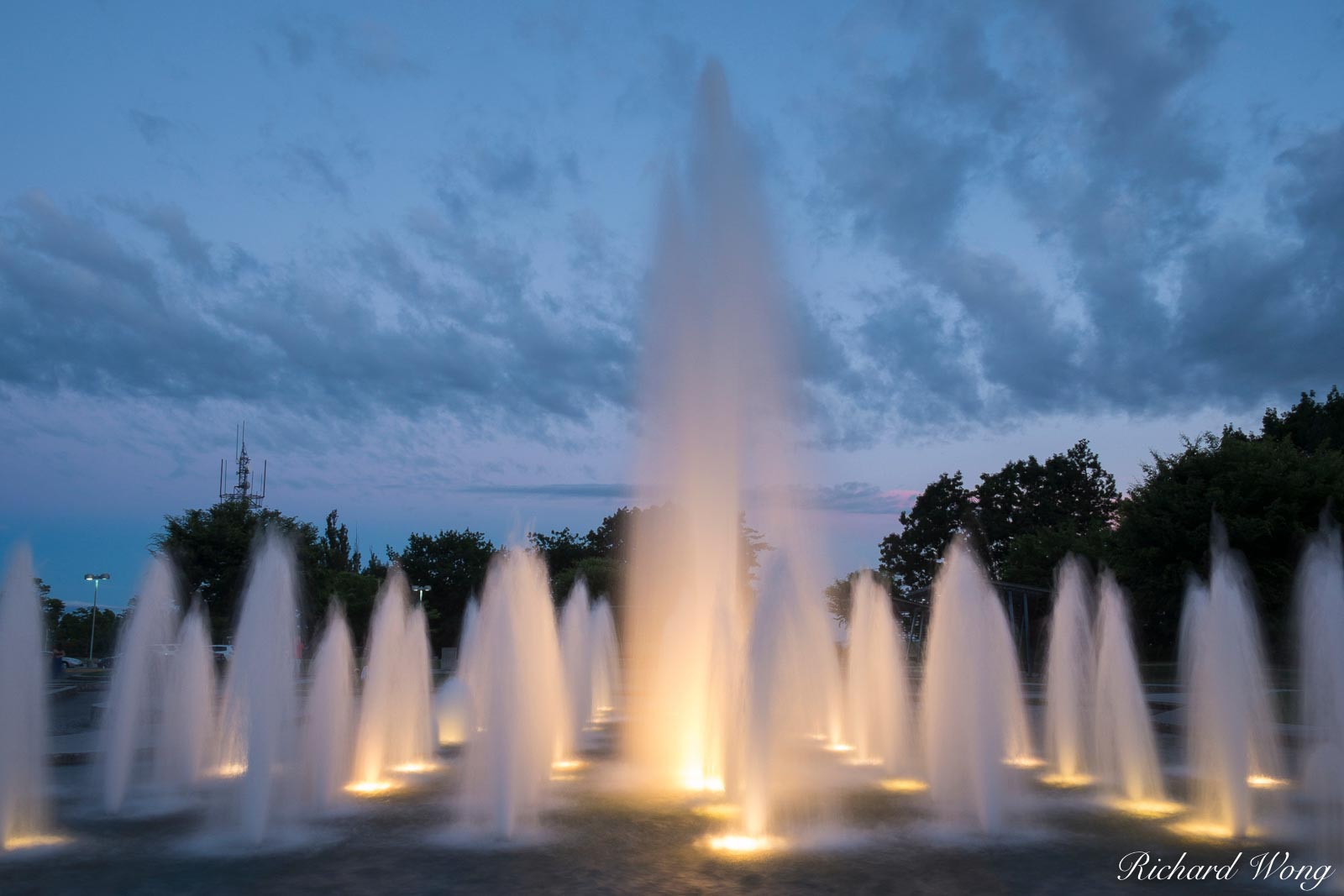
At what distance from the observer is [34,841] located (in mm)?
10227

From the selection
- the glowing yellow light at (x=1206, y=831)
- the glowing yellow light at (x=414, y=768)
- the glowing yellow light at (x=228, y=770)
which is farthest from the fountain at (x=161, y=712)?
the glowing yellow light at (x=1206, y=831)

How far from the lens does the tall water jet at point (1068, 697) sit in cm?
1598

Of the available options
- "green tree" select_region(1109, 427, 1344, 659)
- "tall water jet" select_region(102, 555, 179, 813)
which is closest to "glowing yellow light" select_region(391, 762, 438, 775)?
"tall water jet" select_region(102, 555, 179, 813)

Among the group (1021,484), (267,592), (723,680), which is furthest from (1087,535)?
(267,592)

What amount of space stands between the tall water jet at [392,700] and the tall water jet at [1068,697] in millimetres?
10443

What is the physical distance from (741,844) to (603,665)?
19.7 metres

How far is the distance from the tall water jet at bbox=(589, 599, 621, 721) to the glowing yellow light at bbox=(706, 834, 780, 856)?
16.2 m

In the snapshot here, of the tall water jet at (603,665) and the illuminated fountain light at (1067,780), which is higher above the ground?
the tall water jet at (603,665)

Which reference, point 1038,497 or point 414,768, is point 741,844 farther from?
point 1038,497

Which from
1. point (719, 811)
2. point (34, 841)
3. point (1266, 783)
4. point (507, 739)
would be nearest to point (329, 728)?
point (507, 739)

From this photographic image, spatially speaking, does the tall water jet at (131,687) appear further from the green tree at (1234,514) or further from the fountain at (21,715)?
the green tree at (1234,514)

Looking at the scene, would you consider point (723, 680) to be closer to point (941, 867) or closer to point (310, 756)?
point (941, 867)

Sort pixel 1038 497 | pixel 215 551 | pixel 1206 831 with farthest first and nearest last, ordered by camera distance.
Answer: pixel 1038 497 → pixel 215 551 → pixel 1206 831

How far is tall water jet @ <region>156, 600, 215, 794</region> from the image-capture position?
15.0m
